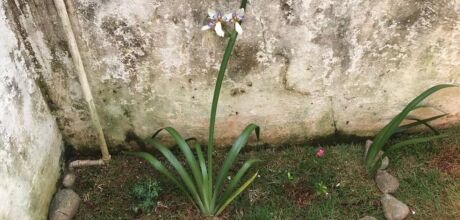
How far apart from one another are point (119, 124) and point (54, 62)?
555mm

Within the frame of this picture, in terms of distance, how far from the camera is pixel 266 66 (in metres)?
2.61

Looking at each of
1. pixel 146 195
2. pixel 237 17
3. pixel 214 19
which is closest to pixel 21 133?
pixel 146 195

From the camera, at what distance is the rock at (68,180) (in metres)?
2.80

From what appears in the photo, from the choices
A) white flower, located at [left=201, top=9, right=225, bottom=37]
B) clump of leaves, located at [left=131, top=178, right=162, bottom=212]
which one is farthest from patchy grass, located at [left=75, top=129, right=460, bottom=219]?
white flower, located at [left=201, top=9, right=225, bottom=37]

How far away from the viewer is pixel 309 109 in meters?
2.84

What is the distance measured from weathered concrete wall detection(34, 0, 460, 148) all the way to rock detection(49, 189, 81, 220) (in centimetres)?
38

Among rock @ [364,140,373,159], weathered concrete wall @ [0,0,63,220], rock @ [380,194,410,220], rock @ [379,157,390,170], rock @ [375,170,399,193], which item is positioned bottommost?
rock @ [380,194,410,220]

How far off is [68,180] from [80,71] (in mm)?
766

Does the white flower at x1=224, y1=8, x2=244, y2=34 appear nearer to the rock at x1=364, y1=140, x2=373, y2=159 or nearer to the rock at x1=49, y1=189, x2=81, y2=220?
the rock at x1=364, y1=140, x2=373, y2=159

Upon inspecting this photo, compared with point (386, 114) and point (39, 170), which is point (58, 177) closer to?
point (39, 170)

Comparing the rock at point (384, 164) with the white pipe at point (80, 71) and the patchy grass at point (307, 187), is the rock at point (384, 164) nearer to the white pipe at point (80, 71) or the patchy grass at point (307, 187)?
the patchy grass at point (307, 187)

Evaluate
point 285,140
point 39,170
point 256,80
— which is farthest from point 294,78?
point 39,170

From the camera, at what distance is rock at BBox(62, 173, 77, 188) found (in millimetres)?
2805

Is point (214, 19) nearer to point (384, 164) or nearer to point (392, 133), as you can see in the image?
point (392, 133)
